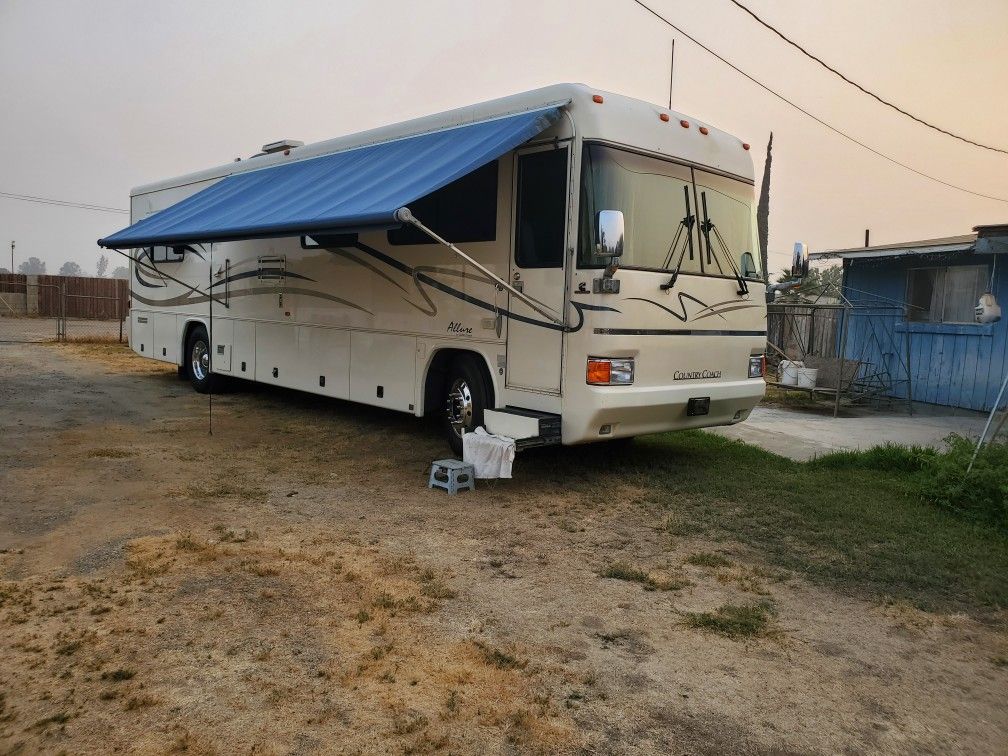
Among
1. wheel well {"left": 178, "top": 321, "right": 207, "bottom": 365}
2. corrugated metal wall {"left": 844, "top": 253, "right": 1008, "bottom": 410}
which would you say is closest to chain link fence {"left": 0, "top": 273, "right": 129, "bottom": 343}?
wheel well {"left": 178, "top": 321, "right": 207, "bottom": 365}

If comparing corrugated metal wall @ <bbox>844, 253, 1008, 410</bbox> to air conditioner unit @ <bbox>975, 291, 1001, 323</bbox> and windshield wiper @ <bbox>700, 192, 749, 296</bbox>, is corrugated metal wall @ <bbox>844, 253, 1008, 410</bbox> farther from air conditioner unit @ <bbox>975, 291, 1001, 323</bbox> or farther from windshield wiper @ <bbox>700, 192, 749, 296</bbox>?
windshield wiper @ <bbox>700, 192, 749, 296</bbox>

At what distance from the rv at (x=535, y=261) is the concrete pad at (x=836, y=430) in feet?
5.61

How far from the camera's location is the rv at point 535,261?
20.5 feet

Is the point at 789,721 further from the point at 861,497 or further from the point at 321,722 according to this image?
the point at 861,497

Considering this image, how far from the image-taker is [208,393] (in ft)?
38.8

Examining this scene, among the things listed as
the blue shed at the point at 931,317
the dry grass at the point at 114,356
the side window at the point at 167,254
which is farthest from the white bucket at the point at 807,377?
the dry grass at the point at 114,356

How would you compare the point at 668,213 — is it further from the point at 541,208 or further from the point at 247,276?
the point at 247,276

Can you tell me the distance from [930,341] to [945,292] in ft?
2.68

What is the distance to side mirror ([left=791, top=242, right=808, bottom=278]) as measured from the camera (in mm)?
7863

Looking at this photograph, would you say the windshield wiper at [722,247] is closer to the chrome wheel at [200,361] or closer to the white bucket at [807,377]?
the white bucket at [807,377]

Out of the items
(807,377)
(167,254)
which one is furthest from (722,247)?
(167,254)

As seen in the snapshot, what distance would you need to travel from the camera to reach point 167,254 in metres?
12.3

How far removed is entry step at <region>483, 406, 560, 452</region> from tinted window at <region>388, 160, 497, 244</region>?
4.94 ft

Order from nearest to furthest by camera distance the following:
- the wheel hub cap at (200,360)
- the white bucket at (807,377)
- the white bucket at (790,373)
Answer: the wheel hub cap at (200,360)
the white bucket at (807,377)
the white bucket at (790,373)
